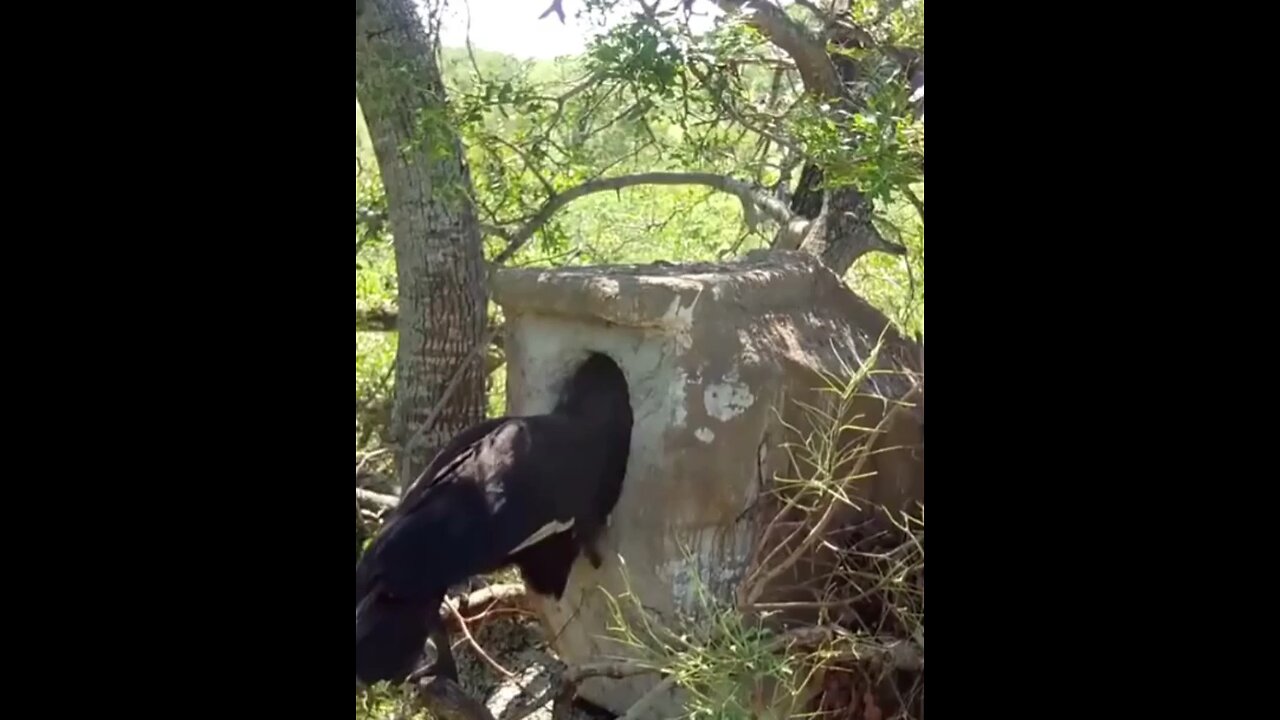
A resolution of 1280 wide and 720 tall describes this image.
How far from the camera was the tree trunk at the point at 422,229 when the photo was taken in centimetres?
158

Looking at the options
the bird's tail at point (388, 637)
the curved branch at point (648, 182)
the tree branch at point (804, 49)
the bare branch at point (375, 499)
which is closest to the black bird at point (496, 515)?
the bird's tail at point (388, 637)

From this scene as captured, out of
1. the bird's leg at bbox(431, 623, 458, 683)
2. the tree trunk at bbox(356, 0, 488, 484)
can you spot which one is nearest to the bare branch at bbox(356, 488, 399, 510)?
the tree trunk at bbox(356, 0, 488, 484)

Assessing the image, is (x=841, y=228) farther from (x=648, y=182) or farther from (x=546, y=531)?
(x=546, y=531)

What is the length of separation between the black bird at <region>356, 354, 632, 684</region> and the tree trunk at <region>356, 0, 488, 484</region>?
1.38ft

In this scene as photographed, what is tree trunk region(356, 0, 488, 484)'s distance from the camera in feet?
5.17

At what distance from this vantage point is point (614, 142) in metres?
1.73

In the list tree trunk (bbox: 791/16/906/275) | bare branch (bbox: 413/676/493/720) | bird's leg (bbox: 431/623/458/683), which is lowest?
bare branch (bbox: 413/676/493/720)

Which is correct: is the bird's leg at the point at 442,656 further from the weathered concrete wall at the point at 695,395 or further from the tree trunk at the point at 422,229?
the tree trunk at the point at 422,229

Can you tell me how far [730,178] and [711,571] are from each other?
77 centimetres

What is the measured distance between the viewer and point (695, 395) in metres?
1.26

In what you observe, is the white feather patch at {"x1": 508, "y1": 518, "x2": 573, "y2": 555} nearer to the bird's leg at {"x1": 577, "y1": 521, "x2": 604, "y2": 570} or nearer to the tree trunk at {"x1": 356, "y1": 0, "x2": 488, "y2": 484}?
the bird's leg at {"x1": 577, "y1": 521, "x2": 604, "y2": 570}

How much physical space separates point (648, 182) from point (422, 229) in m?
0.37
